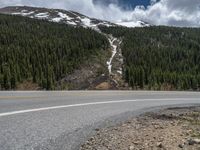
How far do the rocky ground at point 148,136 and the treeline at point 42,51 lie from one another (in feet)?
186

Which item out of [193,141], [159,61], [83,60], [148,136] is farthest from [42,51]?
[193,141]

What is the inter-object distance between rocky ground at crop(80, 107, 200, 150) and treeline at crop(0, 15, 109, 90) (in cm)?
5654

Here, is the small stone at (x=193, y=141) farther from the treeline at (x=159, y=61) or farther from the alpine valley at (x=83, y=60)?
the alpine valley at (x=83, y=60)

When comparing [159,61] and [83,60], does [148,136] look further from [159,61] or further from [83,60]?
[159,61]

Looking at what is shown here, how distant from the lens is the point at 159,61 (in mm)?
116812

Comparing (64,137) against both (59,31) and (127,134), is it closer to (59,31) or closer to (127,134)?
(127,134)

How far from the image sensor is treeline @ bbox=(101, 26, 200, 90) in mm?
77312

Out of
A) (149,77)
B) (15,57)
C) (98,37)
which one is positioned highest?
(98,37)

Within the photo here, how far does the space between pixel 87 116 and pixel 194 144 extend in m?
3.79

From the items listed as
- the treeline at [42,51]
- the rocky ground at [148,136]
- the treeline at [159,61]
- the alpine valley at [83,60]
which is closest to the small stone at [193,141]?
the rocky ground at [148,136]

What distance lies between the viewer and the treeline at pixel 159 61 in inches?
3044

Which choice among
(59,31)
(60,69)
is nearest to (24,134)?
(60,69)

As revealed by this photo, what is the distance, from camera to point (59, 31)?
14738 centimetres

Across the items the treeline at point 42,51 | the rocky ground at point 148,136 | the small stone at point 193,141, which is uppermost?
the treeline at point 42,51
